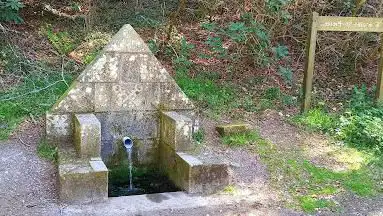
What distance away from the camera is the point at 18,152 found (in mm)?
5688

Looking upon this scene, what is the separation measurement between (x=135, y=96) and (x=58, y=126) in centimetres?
105

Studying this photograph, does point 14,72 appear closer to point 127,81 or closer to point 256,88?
point 127,81

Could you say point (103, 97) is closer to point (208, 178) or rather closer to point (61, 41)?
point (208, 178)

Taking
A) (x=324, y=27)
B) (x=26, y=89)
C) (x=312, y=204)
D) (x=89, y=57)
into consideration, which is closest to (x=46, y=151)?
(x=26, y=89)

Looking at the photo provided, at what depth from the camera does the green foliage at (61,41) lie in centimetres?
919

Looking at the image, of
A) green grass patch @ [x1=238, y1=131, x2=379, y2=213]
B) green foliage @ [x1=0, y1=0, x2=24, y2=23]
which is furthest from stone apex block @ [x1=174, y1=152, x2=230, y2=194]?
green foliage @ [x1=0, y1=0, x2=24, y2=23]

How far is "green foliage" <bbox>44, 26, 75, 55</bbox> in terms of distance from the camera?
919 centimetres

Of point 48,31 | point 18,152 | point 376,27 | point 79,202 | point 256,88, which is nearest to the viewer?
point 79,202

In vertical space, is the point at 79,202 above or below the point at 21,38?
below

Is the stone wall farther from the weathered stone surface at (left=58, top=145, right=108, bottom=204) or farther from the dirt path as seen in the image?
the weathered stone surface at (left=58, top=145, right=108, bottom=204)

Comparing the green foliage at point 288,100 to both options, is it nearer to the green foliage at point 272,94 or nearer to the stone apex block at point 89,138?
the green foliage at point 272,94

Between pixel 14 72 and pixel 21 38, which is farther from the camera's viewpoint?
pixel 21 38

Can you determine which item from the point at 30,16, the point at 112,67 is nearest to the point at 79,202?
the point at 112,67

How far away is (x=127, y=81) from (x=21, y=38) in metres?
4.39
